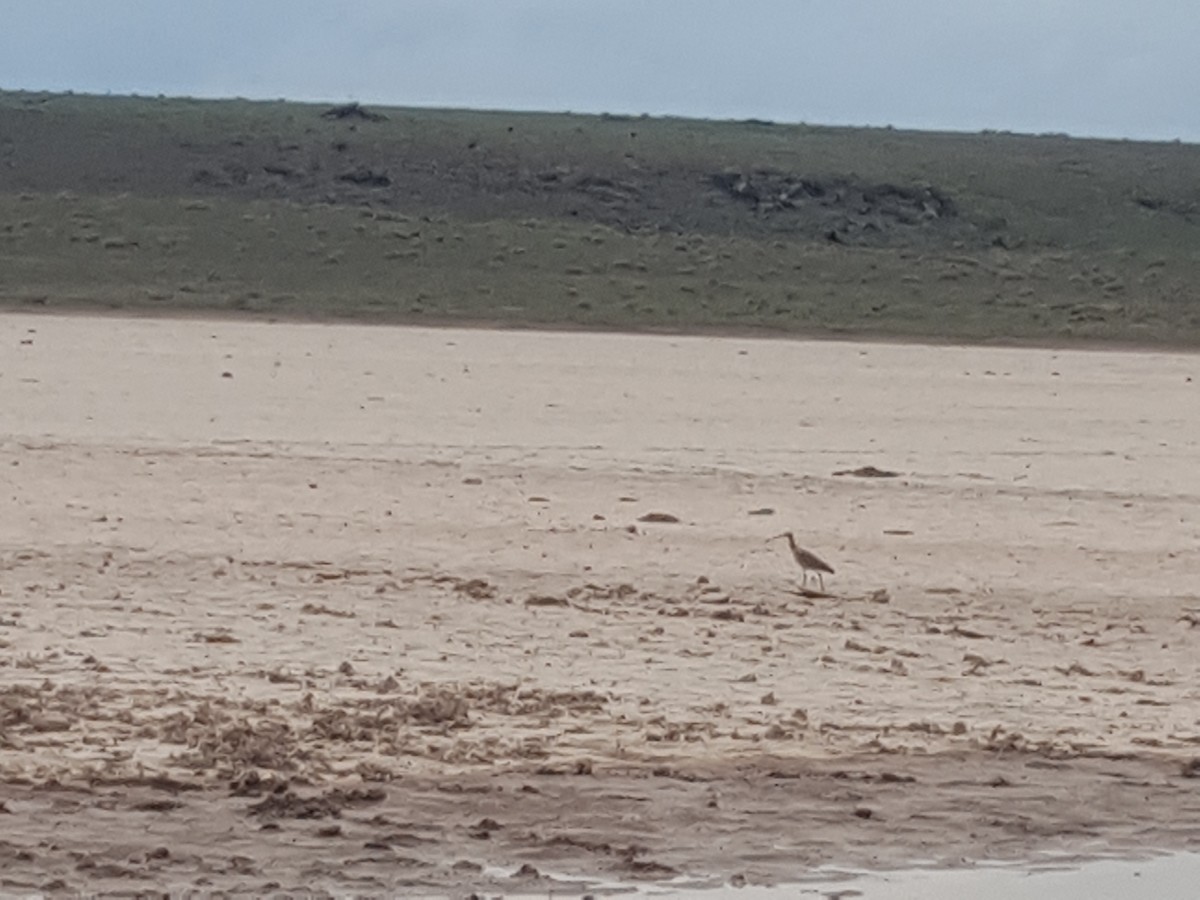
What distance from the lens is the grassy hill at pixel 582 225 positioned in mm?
32531

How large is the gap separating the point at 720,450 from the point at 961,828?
9.88m

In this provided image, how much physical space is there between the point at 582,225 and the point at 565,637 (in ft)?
103

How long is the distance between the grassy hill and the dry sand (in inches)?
505

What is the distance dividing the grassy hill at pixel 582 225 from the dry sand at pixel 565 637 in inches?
505

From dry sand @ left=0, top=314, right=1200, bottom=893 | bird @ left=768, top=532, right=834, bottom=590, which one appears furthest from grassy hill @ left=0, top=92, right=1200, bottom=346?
bird @ left=768, top=532, right=834, bottom=590

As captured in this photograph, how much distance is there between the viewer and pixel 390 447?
16.3 meters

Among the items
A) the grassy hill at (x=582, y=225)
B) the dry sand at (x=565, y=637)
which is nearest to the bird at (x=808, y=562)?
the dry sand at (x=565, y=637)

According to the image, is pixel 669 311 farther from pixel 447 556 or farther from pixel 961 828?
pixel 961 828

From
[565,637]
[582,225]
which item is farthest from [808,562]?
[582,225]

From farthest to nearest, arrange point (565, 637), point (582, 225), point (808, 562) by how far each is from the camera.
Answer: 1. point (582, 225)
2. point (808, 562)
3. point (565, 637)

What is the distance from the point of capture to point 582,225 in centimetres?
4088

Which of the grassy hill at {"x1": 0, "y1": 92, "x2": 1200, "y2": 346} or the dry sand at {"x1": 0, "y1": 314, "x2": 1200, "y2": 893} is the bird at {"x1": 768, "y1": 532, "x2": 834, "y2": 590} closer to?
the dry sand at {"x1": 0, "y1": 314, "x2": 1200, "y2": 893}

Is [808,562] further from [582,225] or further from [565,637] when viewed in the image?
[582,225]

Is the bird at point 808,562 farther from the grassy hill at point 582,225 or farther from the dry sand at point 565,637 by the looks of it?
the grassy hill at point 582,225
